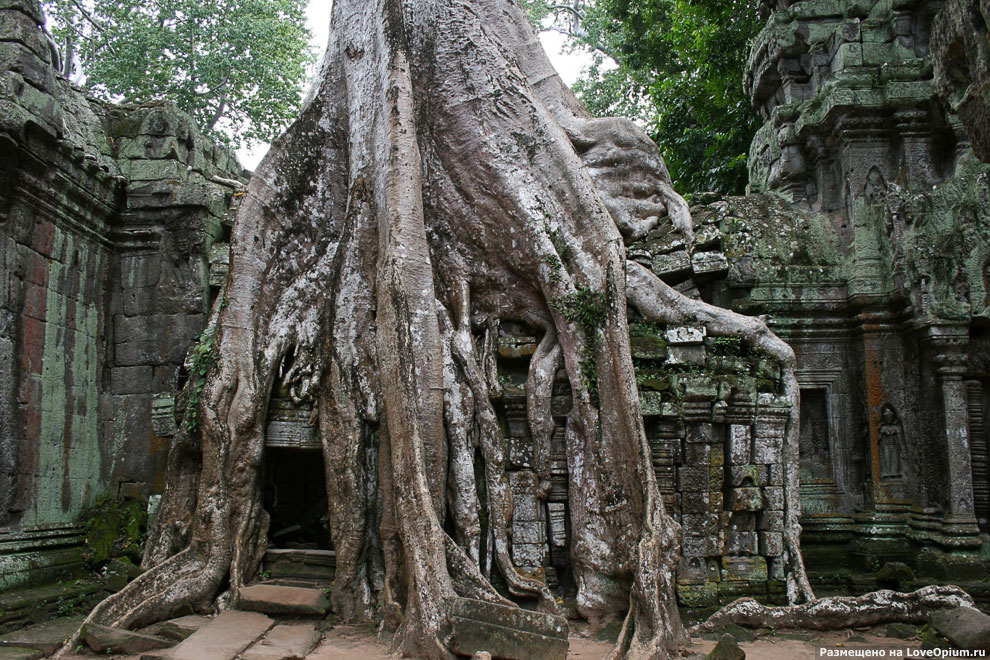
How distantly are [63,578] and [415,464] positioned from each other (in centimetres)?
340

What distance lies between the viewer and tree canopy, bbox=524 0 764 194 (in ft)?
35.6

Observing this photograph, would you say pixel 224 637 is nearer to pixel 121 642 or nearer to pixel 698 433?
pixel 121 642

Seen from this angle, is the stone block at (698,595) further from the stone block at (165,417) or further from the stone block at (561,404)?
the stone block at (165,417)

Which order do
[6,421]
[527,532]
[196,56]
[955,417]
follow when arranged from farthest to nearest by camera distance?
[196,56]
[955,417]
[6,421]
[527,532]

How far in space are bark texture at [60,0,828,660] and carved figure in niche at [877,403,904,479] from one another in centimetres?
174

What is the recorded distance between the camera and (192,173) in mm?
7133

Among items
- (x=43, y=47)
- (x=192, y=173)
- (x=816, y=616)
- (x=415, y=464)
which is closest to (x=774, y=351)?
(x=816, y=616)

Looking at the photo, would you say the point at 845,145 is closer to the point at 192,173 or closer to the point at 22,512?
the point at 192,173

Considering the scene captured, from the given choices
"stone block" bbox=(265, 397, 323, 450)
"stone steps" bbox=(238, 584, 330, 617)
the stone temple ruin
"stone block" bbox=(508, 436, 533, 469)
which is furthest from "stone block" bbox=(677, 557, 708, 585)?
"stone block" bbox=(265, 397, 323, 450)

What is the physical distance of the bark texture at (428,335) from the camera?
414 cm

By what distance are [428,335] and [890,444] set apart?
4075 millimetres

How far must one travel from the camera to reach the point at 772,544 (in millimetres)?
4754

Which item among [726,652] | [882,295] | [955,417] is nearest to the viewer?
[726,652]

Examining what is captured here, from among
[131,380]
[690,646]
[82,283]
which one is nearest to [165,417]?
→ [131,380]
